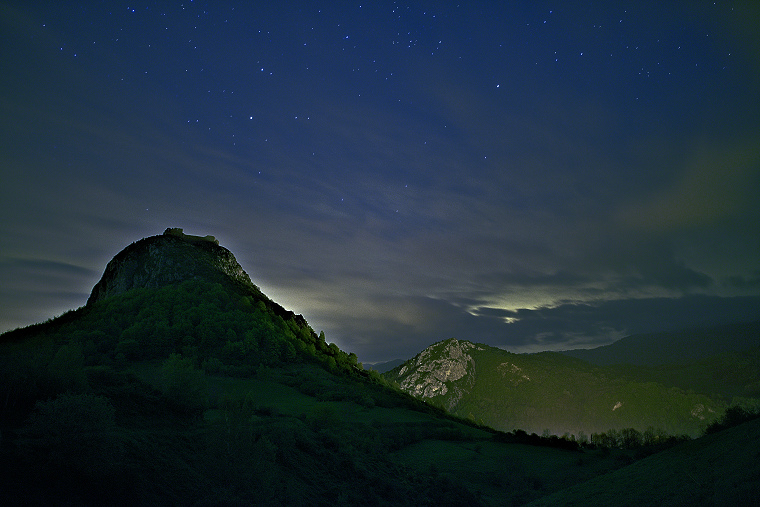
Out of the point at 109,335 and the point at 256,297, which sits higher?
the point at 256,297

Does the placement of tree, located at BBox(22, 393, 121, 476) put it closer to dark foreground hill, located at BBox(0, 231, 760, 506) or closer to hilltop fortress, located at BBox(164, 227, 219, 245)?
dark foreground hill, located at BBox(0, 231, 760, 506)

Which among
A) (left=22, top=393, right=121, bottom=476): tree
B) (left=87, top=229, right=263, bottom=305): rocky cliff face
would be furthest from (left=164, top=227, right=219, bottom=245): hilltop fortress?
(left=22, top=393, right=121, bottom=476): tree

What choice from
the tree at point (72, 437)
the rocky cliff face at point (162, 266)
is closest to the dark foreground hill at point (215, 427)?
the tree at point (72, 437)

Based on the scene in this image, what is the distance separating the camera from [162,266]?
15738 cm

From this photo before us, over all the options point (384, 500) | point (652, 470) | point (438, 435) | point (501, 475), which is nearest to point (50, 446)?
point (384, 500)

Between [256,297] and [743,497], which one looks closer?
[743,497]

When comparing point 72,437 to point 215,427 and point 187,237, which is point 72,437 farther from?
point 187,237

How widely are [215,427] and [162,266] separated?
139171mm

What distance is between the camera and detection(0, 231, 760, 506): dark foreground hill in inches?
1020

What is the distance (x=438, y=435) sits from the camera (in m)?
92.2

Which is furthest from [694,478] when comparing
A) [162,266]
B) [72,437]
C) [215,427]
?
[162,266]

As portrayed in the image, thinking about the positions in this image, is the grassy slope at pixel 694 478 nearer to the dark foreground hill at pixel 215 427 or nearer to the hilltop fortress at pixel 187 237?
the dark foreground hill at pixel 215 427

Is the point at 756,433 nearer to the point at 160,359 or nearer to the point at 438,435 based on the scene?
the point at 438,435

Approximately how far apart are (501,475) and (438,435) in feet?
95.2
